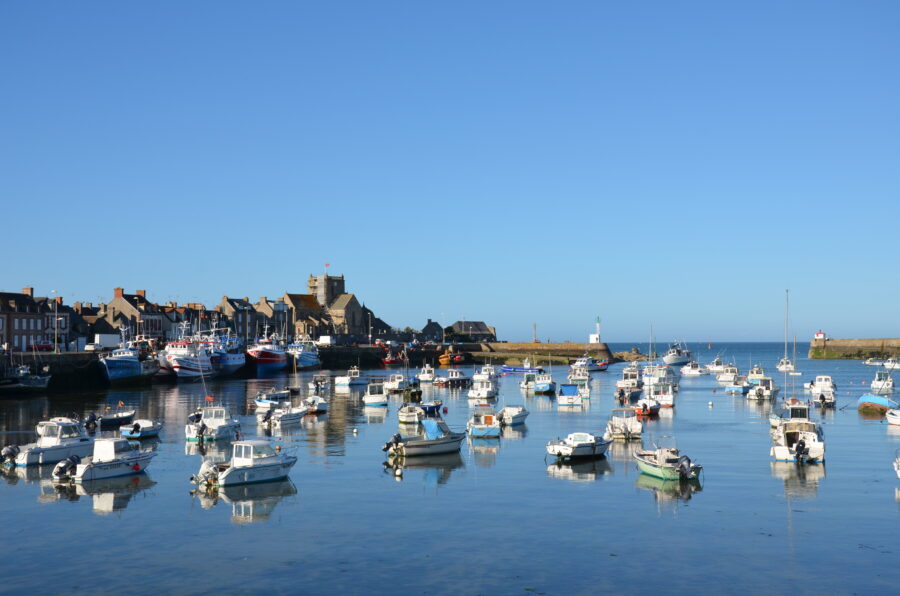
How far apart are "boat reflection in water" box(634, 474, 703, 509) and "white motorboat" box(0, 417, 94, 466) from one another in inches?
1195

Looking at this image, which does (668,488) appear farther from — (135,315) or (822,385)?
(135,315)

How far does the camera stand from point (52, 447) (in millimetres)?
48688

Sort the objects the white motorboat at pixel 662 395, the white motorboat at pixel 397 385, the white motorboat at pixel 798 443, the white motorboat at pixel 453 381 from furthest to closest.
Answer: the white motorboat at pixel 453 381 < the white motorboat at pixel 397 385 < the white motorboat at pixel 662 395 < the white motorboat at pixel 798 443

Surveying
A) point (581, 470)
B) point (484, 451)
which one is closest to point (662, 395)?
point (484, 451)

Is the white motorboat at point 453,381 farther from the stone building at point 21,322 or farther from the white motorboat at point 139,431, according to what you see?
the white motorboat at point 139,431

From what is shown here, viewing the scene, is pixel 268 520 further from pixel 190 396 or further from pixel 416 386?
pixel 416 386

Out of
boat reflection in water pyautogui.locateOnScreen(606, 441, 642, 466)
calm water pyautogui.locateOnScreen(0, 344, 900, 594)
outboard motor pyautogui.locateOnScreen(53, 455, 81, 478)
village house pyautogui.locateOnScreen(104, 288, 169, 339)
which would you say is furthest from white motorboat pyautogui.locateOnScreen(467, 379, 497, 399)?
village house pyautogui.locateOnScreen(104, 288, 169, 339)

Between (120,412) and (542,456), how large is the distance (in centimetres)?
3386

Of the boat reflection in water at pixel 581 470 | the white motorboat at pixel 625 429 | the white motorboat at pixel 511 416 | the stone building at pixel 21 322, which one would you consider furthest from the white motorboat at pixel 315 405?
the stone building at pixel 21 322

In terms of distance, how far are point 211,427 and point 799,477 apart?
35818mm

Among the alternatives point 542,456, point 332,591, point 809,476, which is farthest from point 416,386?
point 332,591

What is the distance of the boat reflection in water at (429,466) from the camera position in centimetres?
4534

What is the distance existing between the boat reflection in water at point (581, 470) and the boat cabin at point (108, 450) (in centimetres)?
2181

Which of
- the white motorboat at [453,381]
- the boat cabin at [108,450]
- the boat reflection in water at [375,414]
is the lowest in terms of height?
the boat reflection in water at [375,414]
